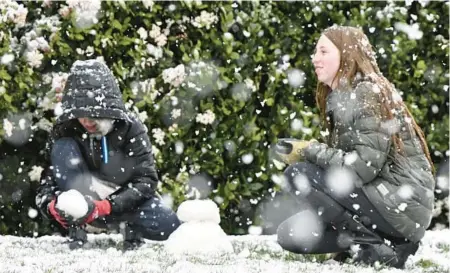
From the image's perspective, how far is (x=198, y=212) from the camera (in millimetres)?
4801

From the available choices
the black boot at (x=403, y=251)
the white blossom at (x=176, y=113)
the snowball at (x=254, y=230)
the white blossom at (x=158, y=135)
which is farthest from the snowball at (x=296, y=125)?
the black boot at (x=403, y=251)

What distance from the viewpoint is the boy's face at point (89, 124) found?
482cm

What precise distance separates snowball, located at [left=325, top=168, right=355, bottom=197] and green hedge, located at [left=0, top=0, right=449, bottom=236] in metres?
1.64

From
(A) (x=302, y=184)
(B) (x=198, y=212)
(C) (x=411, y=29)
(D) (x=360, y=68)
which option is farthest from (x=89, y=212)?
(C) (x=411, y=29)

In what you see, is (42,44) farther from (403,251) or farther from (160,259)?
(403,251)

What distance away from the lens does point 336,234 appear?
458 cm

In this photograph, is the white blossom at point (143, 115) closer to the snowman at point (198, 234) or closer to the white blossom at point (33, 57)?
the white blossom at point (33, 57)

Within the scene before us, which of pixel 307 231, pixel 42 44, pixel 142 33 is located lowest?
pixel 307 231

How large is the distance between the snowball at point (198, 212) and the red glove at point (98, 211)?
0.43 meters

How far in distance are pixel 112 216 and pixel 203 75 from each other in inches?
54.1

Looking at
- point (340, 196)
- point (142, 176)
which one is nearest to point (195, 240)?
point (142, 176)

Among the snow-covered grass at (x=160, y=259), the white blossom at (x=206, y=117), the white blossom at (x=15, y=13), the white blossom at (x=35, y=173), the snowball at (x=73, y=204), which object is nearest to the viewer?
the snow-covered grass at (x=160, y=259)

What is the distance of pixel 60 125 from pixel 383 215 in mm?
1974

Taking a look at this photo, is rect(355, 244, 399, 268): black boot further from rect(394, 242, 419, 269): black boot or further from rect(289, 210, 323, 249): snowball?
rect(289, 210, 323, 249): snowball
